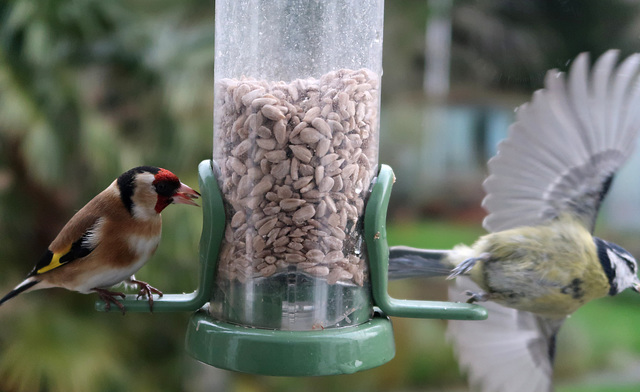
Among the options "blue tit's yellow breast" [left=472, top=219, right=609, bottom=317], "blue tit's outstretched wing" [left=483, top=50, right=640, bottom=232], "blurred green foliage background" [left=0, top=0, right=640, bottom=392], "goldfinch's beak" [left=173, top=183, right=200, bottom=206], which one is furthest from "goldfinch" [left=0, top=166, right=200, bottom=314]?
"blurred green foliage background" [left=0, top=0, right=640, bottom=392]

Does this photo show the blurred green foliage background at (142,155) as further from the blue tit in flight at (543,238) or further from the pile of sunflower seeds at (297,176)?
the pile of sunflower seeds at (297,176)

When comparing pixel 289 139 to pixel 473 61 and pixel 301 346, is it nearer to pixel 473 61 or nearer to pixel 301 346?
pixel 301 346

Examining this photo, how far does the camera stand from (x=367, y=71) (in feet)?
5.30

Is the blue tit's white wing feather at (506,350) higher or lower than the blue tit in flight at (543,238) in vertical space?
lower

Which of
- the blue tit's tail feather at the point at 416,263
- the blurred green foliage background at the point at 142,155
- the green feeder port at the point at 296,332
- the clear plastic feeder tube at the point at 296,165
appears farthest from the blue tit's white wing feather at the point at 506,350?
the blurred green foliage background at the point at 142,155

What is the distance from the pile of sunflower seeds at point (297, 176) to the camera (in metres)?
1.51

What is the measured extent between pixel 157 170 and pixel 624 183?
11.8 feet

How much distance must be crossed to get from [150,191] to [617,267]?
1267mm

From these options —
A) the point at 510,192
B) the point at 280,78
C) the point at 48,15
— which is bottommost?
the point at 510,192

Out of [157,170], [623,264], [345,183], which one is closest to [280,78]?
[345,183]

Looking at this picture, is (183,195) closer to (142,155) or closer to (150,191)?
(150,191)

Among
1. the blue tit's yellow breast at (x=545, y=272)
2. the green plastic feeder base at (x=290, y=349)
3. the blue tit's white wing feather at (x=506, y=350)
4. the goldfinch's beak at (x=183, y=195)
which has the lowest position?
the blue tit's white wing feather at (x=506, y=350)

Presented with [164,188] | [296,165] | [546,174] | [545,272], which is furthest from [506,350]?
[164,188]

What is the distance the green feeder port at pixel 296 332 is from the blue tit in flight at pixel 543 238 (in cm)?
29
